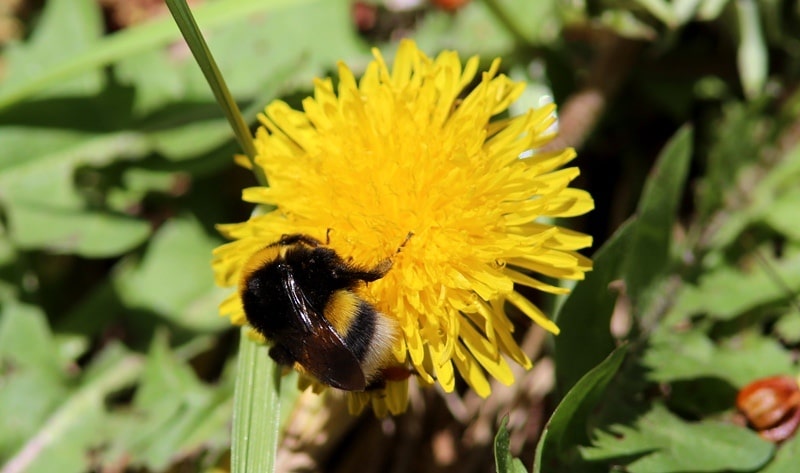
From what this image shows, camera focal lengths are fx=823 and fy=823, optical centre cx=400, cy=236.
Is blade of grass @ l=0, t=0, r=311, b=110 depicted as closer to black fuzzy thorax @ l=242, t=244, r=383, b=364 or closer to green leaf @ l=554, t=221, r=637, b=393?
black fuzzy thorax @ l=242, t=244, r=383, b=364

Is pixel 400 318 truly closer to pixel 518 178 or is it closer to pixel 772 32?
pixel 518 178

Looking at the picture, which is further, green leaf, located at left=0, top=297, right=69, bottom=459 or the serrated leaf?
green leaf, located at left=0, top=297, right=69, bottom=459

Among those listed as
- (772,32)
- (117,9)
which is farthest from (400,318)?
(117,9)

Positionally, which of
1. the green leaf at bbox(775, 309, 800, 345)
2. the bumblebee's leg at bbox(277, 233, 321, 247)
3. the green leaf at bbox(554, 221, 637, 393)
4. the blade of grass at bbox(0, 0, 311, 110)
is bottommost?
the green leaf at bbox(775, 309, 800, 345)

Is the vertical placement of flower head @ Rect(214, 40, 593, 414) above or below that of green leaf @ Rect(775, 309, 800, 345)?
above

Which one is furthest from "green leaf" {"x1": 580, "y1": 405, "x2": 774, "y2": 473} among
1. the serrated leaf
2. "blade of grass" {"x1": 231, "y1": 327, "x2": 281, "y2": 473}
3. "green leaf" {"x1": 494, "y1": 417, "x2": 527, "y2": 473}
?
"blade of grass" {"x1": 231, "y1": 327, "x2": 281, "y2": 473}

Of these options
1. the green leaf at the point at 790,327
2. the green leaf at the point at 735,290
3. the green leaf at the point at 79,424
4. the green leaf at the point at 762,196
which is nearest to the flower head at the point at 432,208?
the green leaf at the point at 735,290
